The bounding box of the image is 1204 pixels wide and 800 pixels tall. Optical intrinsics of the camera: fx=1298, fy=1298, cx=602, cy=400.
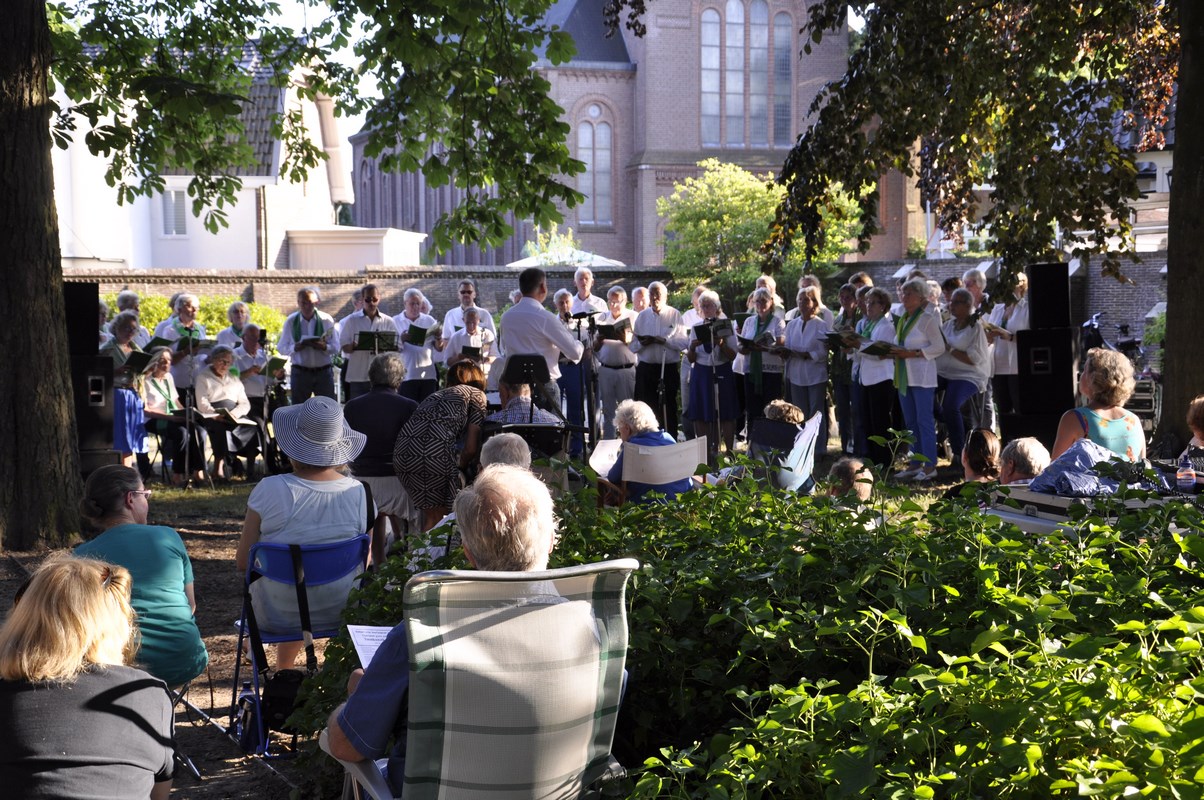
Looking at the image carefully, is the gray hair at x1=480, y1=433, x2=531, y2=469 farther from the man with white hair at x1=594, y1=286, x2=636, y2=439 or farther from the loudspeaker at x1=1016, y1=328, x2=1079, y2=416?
the man with white hair at x1=594, y1=286, x2=636, y2=439

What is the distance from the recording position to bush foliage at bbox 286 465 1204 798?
2.25 meters

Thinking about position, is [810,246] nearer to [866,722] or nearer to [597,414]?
[597,414]

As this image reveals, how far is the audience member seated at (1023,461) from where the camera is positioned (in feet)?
Result: 22.0

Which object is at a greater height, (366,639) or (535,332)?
(535,332)

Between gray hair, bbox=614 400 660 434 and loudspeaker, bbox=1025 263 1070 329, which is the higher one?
loudspeaker, bbox=1025 263 1070 329

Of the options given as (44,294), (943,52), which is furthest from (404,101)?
(943,52)

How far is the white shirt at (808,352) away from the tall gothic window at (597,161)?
1583 inches

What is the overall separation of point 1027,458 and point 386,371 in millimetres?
4594

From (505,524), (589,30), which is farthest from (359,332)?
(589,30)

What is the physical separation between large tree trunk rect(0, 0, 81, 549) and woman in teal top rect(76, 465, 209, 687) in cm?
489

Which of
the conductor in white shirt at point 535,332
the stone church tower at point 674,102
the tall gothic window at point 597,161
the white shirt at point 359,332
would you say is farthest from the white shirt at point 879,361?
the tall gothic window at point 597,161

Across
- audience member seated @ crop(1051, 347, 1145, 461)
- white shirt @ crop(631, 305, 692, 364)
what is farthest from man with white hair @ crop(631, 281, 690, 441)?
audience member seated @ crop(1051, 347, 1145, 461)

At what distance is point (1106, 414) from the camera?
24.3 ft

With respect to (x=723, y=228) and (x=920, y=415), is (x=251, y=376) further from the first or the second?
(x=723, y=228)
